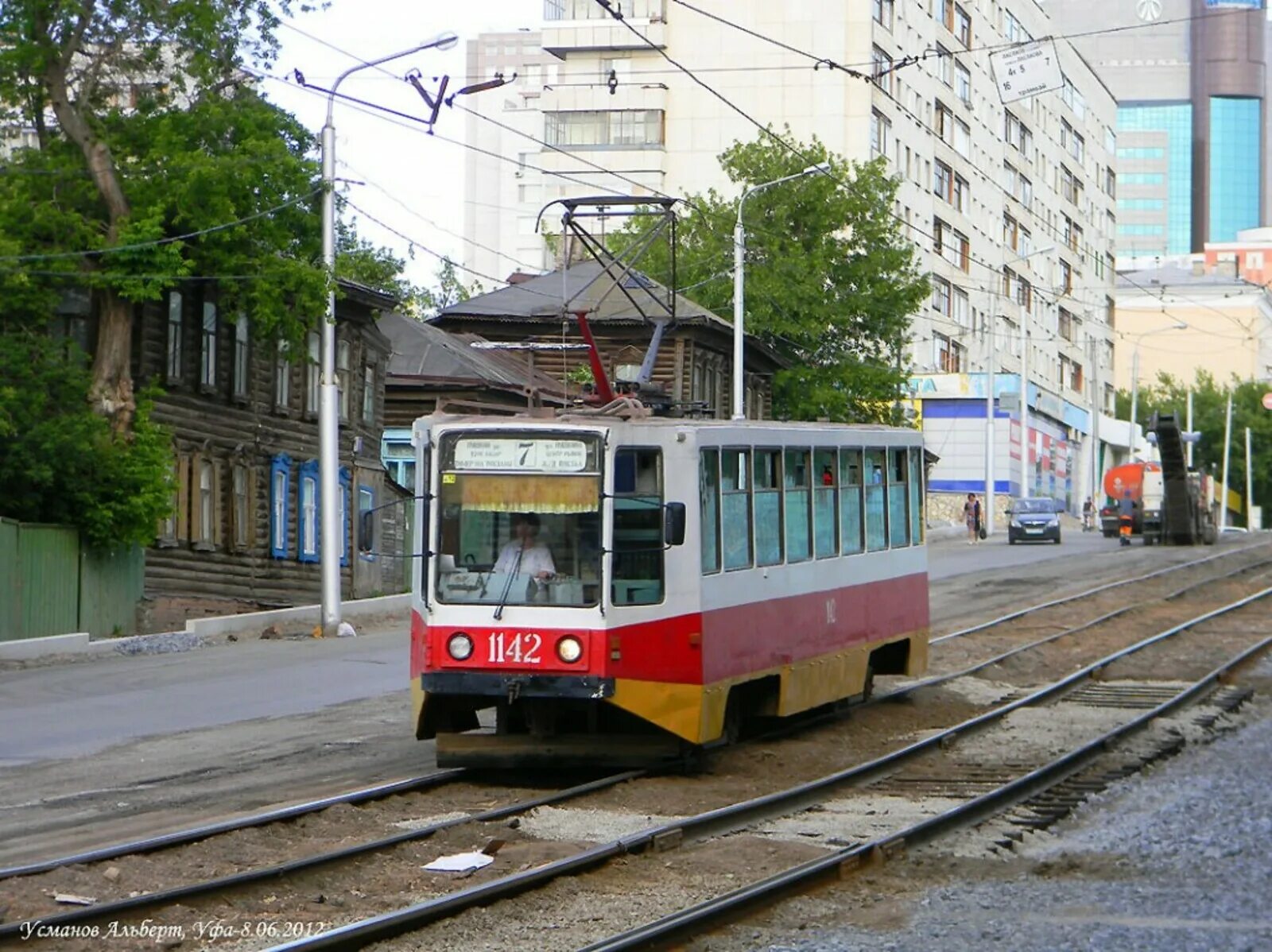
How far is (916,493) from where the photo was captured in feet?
66.0

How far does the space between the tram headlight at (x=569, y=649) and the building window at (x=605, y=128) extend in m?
69.4

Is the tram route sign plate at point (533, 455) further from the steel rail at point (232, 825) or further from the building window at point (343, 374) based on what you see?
the building window at point (343, 374)

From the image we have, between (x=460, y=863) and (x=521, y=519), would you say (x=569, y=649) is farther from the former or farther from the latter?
(x=460, y=863)

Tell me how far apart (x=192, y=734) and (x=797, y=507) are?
620 centimetres

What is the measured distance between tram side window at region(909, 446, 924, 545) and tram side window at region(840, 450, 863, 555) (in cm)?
171

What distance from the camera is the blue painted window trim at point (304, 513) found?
4059 centimetres

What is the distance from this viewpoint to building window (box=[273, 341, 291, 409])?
129 ft

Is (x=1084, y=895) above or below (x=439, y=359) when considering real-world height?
below

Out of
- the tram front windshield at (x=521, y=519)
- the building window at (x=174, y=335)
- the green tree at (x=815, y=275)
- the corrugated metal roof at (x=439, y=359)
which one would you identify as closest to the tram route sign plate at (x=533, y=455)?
the tram front windshield at (x=521, y=519)

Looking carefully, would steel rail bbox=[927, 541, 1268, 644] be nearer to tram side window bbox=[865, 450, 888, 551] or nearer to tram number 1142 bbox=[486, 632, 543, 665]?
tram side window bbox=[865, 450, 888, 551]

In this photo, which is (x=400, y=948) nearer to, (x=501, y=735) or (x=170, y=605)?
(x=501, y=735)

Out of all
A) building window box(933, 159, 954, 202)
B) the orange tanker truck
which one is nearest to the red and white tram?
the orange tanker truck

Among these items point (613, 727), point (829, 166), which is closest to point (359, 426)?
point (829, 166)

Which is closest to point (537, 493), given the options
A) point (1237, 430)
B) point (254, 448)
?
point (254, 448)
